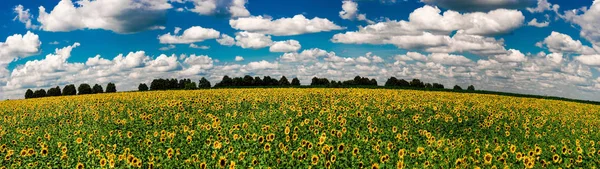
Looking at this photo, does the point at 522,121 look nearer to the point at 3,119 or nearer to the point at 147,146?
the point at 147,146

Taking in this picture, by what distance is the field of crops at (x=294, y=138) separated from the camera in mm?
11445

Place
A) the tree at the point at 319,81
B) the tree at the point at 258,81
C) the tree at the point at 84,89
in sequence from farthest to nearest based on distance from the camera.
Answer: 1. the tree at the point at 258,81
2. the tree at the point at 319,81
3. the tree at the point at 84,89

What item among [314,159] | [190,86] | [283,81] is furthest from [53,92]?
[314,159]

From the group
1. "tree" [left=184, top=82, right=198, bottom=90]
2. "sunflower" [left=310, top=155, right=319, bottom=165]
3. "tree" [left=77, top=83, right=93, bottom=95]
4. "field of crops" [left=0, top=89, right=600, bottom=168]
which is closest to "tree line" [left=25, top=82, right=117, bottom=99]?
"tree" [left=77, top=83, right=93, bottom=95]

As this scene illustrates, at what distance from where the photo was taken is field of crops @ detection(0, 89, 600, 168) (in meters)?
11.4

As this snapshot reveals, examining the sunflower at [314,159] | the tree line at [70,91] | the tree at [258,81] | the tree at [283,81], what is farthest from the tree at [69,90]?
the sunflower at [314,159]

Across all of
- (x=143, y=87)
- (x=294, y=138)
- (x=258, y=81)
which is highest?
(x=258, y=81)

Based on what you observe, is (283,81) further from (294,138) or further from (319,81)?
(294,138)

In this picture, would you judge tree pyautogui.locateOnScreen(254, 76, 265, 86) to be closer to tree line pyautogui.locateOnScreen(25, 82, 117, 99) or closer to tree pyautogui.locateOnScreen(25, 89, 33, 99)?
tree line pyautogui.locateOnScreen(25, 82, 117, 99)

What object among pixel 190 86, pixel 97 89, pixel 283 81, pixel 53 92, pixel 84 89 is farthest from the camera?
pixel 283 81

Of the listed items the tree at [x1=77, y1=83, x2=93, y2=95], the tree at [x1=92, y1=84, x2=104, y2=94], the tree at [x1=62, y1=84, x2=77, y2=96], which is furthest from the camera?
the tree at [x1=92, y1=84, x2=104, y2=94]

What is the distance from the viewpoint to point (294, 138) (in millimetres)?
13852

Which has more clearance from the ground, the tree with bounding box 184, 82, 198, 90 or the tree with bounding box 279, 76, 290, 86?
the tree with bounding box 279, 76, 290, 86

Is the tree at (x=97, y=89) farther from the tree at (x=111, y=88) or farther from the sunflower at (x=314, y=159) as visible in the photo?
the sunflower at (x=314, y=159)
